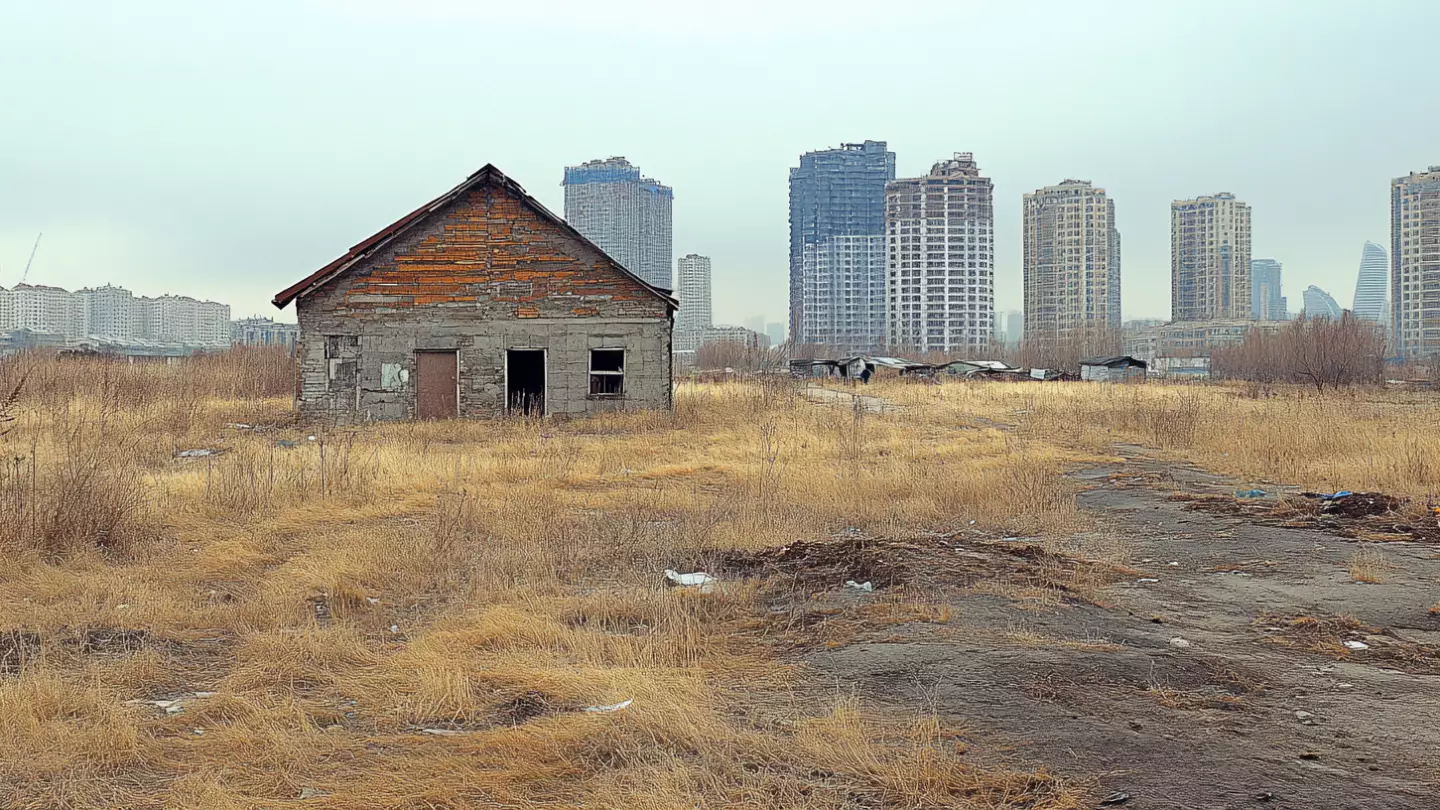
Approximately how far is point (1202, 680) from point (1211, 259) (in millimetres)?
131225

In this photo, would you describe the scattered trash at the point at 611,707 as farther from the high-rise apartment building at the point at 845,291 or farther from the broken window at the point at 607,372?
the high-rise apartment building at the point at 845,291

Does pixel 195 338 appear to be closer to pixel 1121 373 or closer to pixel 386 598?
pixel 1121 373

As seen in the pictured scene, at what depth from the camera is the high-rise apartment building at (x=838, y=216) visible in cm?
13738

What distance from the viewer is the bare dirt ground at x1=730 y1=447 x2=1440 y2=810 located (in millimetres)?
4398

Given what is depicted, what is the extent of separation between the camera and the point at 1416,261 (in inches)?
4001

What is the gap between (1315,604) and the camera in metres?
7.55

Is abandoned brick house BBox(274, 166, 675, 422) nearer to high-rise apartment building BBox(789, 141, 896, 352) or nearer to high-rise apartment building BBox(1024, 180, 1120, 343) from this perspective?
high-rise apartment building BBox(1024, 180, 1120, 343)

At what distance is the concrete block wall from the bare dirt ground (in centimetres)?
1561

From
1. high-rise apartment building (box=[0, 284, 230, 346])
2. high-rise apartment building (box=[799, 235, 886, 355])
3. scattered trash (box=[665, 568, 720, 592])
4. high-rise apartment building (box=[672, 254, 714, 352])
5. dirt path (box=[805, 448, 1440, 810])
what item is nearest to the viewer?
dirt path (box=[805, 448, 1440, 810])

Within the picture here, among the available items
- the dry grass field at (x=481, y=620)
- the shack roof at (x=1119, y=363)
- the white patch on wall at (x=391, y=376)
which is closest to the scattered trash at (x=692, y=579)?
the dry grass field at (x=481, y=620)

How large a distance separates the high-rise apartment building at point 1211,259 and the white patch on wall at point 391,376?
4552 inches

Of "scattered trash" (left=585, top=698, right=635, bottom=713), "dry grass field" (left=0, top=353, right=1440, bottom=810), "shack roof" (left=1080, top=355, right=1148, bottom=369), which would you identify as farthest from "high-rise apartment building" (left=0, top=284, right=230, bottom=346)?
"scattered trash" (left=585, top=698, right=635, bottom=713)

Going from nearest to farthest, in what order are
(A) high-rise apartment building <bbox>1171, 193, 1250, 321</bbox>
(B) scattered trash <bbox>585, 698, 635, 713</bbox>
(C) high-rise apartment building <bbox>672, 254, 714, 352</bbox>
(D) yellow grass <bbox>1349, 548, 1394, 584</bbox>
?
(B) scattered trash <bbox>585, 698, 635, 713</bbox> → (D) yellow grass <bbox>1349, 548, 1394, 584</bbox> → (A) high-rise apartment building <bbox>1171, 193, 1250, 321</bbox> → (C) high-rise apartment building <bbox>672, 254, 714, 352</bbox>

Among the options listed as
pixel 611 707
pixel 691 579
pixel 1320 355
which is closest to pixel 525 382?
pixel 691 579
